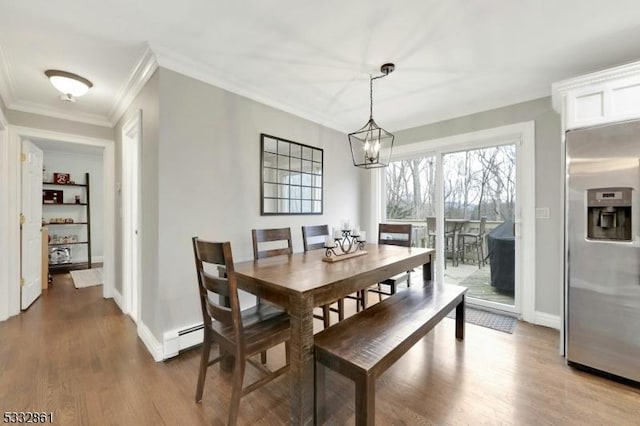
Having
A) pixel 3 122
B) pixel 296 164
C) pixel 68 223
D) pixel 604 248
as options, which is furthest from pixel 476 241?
pixel 68 223

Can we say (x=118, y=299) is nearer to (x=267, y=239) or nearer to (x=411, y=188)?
(x=267, y=239)

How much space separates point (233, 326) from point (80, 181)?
613cm

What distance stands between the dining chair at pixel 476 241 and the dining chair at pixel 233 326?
9.09 feet

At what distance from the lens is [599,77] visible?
1950mm

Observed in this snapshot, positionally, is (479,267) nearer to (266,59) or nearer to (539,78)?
(539,78)

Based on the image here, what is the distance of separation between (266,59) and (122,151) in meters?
2.14

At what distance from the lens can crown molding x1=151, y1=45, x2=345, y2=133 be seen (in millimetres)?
2096

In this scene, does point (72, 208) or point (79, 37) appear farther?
point (72, 208)

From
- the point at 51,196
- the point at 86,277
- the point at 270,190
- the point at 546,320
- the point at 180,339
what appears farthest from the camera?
the point at 51,196

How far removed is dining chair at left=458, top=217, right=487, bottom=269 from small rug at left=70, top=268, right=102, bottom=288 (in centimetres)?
558

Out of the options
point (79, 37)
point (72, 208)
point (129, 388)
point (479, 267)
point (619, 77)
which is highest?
point (79, 37)

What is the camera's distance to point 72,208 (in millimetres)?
5383

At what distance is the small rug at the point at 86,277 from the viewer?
4.23 metres

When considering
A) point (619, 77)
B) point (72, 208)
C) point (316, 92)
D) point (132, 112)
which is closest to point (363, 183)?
point (316, 92)
